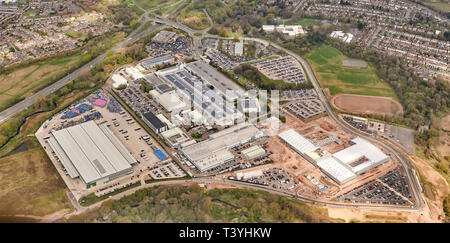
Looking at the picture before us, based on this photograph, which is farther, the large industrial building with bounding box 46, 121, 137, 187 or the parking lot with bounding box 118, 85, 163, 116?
the parking lot with bounding box 118, 85, 163, 116

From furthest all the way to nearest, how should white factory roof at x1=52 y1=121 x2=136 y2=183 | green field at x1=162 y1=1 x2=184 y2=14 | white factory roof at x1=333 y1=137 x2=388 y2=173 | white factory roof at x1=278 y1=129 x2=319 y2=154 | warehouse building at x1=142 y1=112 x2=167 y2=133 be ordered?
1. green field at x1=162 y1=1 x2=184 y2=14
2. warehouse building at x1=142 y1=112 x2=167 y2=133
3. white factory roof at x1=278 y1=129 x2=319 y2=154
4. white factory roof at x1=333 y1=137 x2=388 y2=173
5. white factory roof at x1=52 y1=121 x2=136 y2=183

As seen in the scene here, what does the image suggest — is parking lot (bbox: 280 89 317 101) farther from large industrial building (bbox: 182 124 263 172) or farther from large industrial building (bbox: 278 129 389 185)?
large industrial building (bbox: 182 124 263 172)

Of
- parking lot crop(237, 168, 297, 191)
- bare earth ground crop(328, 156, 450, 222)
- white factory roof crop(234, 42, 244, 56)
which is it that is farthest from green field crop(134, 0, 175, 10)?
bare earth ground crop(328, 156, 450, 222)

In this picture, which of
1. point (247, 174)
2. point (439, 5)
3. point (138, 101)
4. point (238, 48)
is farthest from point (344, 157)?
point (439, 5)

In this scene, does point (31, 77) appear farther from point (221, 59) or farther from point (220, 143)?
point (220, 143)

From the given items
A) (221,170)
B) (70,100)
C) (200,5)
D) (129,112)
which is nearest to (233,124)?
(221,170)

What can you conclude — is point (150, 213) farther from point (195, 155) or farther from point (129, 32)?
point (129, 32)
